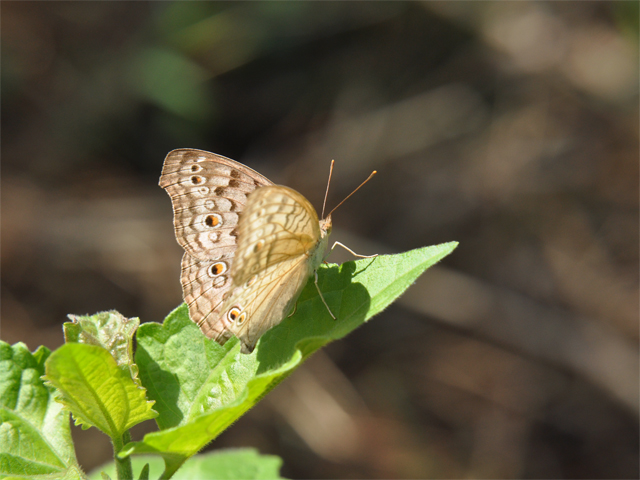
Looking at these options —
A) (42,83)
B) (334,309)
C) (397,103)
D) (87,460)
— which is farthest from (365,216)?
(334,309)

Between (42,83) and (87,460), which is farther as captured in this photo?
(42,83)

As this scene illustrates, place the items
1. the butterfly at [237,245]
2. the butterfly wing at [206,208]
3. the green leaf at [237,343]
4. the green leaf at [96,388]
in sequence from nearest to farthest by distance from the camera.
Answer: the green leaf at [96,388], the green leaf at [237,343], the butterfly at [237,245], the butterfly wing at [206,208]

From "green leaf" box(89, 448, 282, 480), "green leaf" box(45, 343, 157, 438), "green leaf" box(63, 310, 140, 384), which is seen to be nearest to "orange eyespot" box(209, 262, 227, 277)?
"green leaf" box(63, 310, 140, 384)

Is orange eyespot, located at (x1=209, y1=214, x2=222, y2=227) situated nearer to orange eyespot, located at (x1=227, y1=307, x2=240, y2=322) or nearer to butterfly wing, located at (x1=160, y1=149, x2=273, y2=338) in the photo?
butterfly wing, located at (x1=160, y1=149, x2=273, y2=338)

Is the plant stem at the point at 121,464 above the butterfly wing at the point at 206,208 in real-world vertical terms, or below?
below

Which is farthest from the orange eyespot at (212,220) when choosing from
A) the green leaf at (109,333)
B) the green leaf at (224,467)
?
the green leaf at (224,467)

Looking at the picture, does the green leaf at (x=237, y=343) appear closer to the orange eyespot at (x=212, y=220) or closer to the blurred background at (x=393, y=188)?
the orange eyespot at (x=212, y=220)

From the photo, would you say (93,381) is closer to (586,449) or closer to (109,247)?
(109,247)
